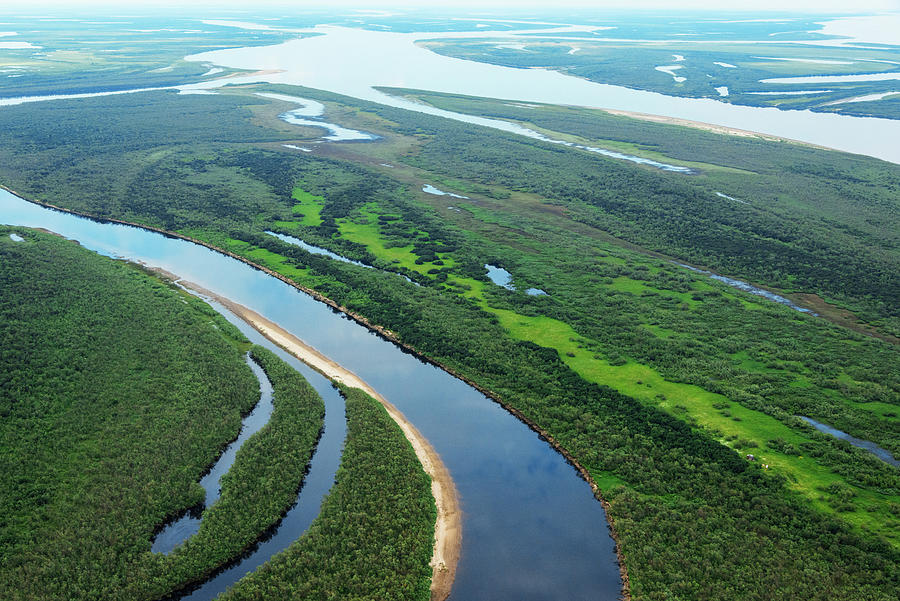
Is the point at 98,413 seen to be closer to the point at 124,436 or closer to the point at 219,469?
the point at 124,436

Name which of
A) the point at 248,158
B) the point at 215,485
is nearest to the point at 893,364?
the point at 215,485

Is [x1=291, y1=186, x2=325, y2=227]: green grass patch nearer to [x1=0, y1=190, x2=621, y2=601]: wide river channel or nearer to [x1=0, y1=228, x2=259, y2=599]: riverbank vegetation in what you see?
[x1=0, y1=190, x2=621, y2=601]: wide river channel

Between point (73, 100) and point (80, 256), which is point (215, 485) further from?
point (73, 100)

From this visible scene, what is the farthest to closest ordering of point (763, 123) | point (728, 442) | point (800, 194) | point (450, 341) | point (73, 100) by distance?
point (73, 100), point (763, 123), point (800, 194), point (450, 341), point (728, 442)

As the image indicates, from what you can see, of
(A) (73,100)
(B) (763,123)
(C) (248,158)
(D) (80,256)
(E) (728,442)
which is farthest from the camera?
(A) (73,100)

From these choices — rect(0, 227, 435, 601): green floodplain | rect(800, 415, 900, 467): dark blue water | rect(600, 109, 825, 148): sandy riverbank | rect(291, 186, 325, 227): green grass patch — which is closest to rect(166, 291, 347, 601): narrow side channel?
rect(0, 227, 435, 601): green floodplain

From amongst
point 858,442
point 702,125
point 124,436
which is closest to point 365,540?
point 124,436
